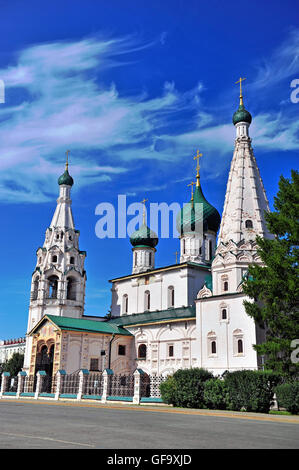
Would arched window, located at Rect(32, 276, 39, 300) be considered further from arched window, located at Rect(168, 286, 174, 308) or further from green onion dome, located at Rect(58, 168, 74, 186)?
arched window, located at Rect(168, 286, 174, 308)

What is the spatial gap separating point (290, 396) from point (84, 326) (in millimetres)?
18822

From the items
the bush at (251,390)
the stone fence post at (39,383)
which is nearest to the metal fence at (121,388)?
the stone fence post at (39,383)

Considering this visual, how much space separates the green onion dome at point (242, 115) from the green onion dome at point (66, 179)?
15869mm

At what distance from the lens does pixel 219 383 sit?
59.9 feet

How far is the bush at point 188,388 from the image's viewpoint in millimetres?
18750

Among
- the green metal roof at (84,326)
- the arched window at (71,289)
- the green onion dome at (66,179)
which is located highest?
the green onion dome at (66,179)

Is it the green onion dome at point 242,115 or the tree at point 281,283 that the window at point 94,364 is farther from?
the green onion dome at point 242,115

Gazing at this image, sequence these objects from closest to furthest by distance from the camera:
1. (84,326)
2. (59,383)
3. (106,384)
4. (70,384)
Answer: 1. (106,384)
2. (59,383)
3. (70,384)
4. (84,326)

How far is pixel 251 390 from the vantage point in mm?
17156

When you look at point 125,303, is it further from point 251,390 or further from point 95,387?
point 251,390

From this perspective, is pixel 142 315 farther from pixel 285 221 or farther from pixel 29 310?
pixel 285 221

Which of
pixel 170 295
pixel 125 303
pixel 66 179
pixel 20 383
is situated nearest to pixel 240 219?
pixel 170 295

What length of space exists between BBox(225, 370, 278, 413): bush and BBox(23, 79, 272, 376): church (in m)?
6.82
